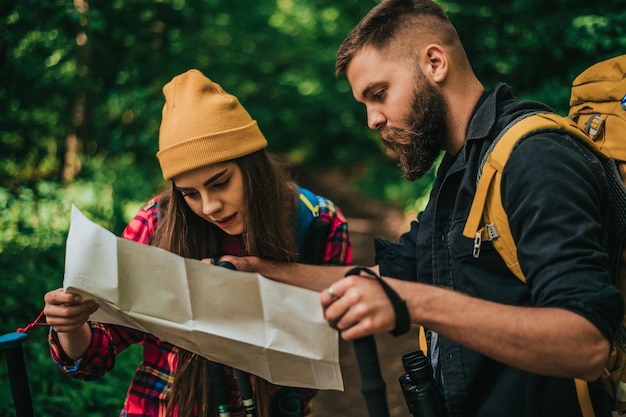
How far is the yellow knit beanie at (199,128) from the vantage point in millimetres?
2496

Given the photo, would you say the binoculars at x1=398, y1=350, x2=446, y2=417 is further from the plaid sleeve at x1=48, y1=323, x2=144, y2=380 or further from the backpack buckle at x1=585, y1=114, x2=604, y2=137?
the plaid sleeve at x1=48, y1=323, x2=144, y2=380

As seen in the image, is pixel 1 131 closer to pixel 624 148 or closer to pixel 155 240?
pixel 155 240

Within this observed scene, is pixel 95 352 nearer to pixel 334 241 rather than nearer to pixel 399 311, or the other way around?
pixel 334 241

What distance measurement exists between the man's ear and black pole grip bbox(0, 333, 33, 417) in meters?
1.61

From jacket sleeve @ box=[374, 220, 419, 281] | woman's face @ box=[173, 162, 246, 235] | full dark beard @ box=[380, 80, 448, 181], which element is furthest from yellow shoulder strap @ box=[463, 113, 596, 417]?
woman's face @ box=[173, 162, 246, 235]

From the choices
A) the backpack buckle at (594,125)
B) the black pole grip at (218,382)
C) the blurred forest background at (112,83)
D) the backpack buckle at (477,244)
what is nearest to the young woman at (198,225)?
the black pole grip at (218,382)

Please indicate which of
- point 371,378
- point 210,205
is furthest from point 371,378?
point 210,205

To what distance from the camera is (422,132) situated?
225 cm

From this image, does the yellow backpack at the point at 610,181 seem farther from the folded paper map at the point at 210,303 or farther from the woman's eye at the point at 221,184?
the woman's eye at the point at 221,184

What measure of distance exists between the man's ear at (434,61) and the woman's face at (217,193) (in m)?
0.89

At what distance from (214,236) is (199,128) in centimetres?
52

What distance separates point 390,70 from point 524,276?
0.89m

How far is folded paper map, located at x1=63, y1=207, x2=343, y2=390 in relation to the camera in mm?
1679

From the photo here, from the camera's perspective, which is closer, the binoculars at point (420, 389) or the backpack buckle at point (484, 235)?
the backpack buckle at point (484, 235)
